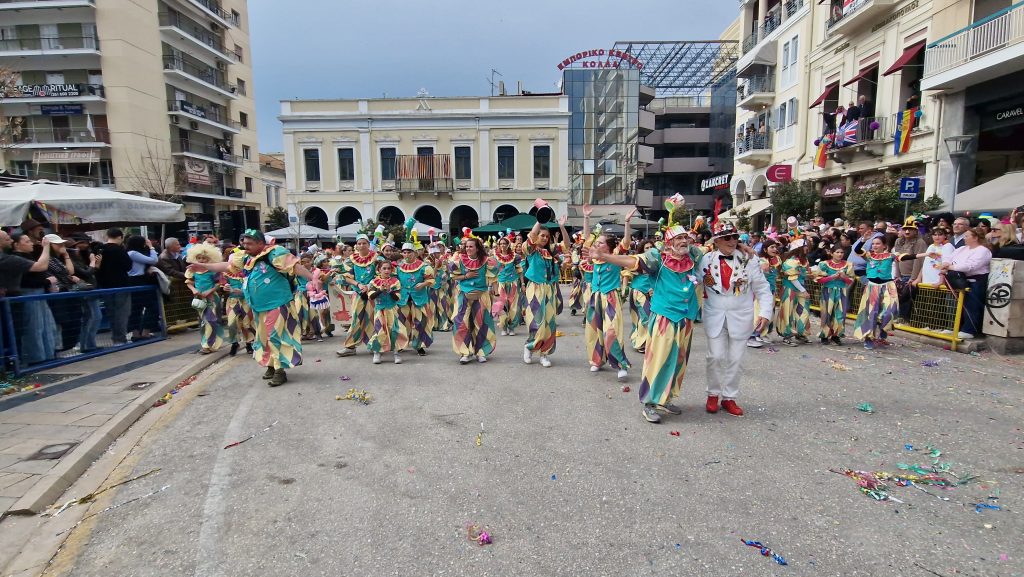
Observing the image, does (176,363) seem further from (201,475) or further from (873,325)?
(873,325)

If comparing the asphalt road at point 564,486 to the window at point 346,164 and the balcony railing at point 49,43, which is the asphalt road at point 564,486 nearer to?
the window at point 346,164

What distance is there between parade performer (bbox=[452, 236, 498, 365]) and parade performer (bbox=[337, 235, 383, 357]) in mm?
1311

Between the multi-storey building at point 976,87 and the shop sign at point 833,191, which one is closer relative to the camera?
the multi-storey building at point 976,87

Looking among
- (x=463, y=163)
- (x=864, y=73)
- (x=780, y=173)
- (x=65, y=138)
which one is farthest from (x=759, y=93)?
(x=65, y=138)

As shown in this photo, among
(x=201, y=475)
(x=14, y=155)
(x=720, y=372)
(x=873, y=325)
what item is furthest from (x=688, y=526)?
(x=14, y=155)

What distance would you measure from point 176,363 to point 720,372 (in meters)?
7.01

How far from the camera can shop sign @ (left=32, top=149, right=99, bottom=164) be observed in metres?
32.2

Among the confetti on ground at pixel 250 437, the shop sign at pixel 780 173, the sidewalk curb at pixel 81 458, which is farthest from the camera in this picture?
the shop sign at pixel 780 173

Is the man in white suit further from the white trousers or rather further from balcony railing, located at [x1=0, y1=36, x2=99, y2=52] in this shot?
balcony railing, located at [x1=0, y1=36, x2=99, y2=52]

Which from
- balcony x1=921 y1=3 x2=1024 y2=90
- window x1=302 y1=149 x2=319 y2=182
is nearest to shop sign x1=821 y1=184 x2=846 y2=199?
balcony x1=921 y1=3 x2=1024 y2=90

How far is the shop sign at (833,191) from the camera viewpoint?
20.6 metres

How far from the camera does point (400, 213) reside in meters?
34.9

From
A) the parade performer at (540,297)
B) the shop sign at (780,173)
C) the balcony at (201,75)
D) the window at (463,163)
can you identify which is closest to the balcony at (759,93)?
the shop sign at (780,173)

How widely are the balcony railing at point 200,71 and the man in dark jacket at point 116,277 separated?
33.9 meters
